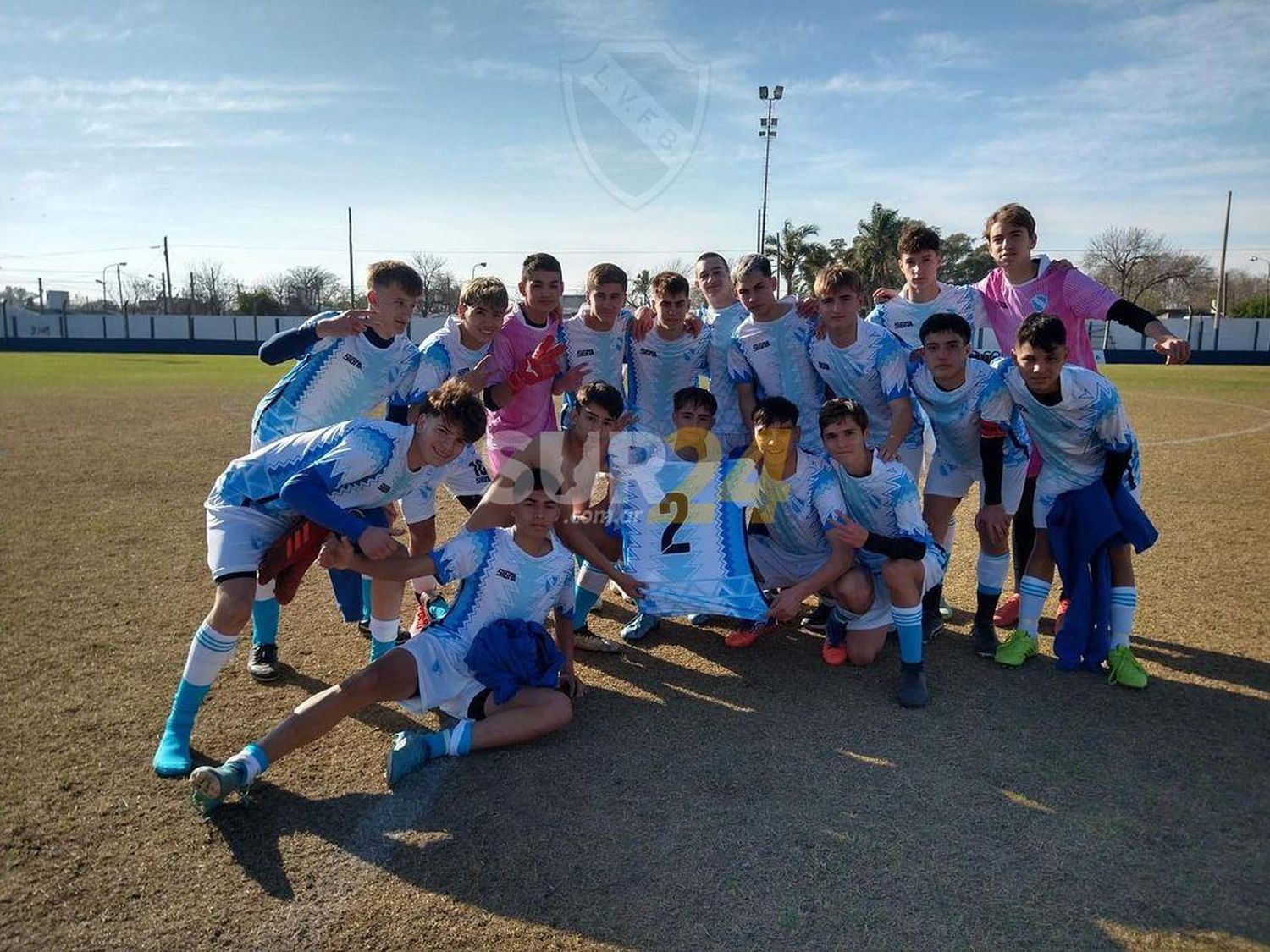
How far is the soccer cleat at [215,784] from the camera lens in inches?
110

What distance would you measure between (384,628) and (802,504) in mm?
2205

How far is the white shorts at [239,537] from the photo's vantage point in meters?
3.30

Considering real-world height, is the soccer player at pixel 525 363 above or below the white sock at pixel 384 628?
above

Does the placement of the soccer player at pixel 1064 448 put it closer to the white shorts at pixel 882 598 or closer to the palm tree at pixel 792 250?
the white shorts at pixel 882 598

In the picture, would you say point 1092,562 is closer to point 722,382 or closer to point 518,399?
point 722,382

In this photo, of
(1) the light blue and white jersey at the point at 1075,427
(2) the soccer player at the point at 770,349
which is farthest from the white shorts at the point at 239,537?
(1) the light blue and white jersey at the point at 1075,427

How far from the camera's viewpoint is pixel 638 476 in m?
4.85

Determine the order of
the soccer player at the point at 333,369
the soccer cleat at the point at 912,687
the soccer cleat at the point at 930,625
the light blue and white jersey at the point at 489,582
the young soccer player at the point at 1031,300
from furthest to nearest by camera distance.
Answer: the young soccer player at the point at 1031,300 → the soccer cleat at the point at 930,625 → the soccer player at the point at 333,369 → the soccer cleat at the point at 912,687 → the light blue and white jersey at the point at 489,582

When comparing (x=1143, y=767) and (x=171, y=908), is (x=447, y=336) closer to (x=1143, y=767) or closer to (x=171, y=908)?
(x=171, y=908)

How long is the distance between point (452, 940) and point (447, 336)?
3.26 meters

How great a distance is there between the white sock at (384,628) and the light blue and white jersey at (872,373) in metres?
2.74

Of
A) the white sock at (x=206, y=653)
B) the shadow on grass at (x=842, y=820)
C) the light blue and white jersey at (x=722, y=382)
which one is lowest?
the shadow on grass at (x=842, y=820)

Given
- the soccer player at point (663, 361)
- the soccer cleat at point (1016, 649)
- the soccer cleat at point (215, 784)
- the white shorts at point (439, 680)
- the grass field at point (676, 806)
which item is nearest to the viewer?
the grass field at point (676, 806)

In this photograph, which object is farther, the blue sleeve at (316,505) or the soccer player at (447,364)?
the soccer player at (447,364)
